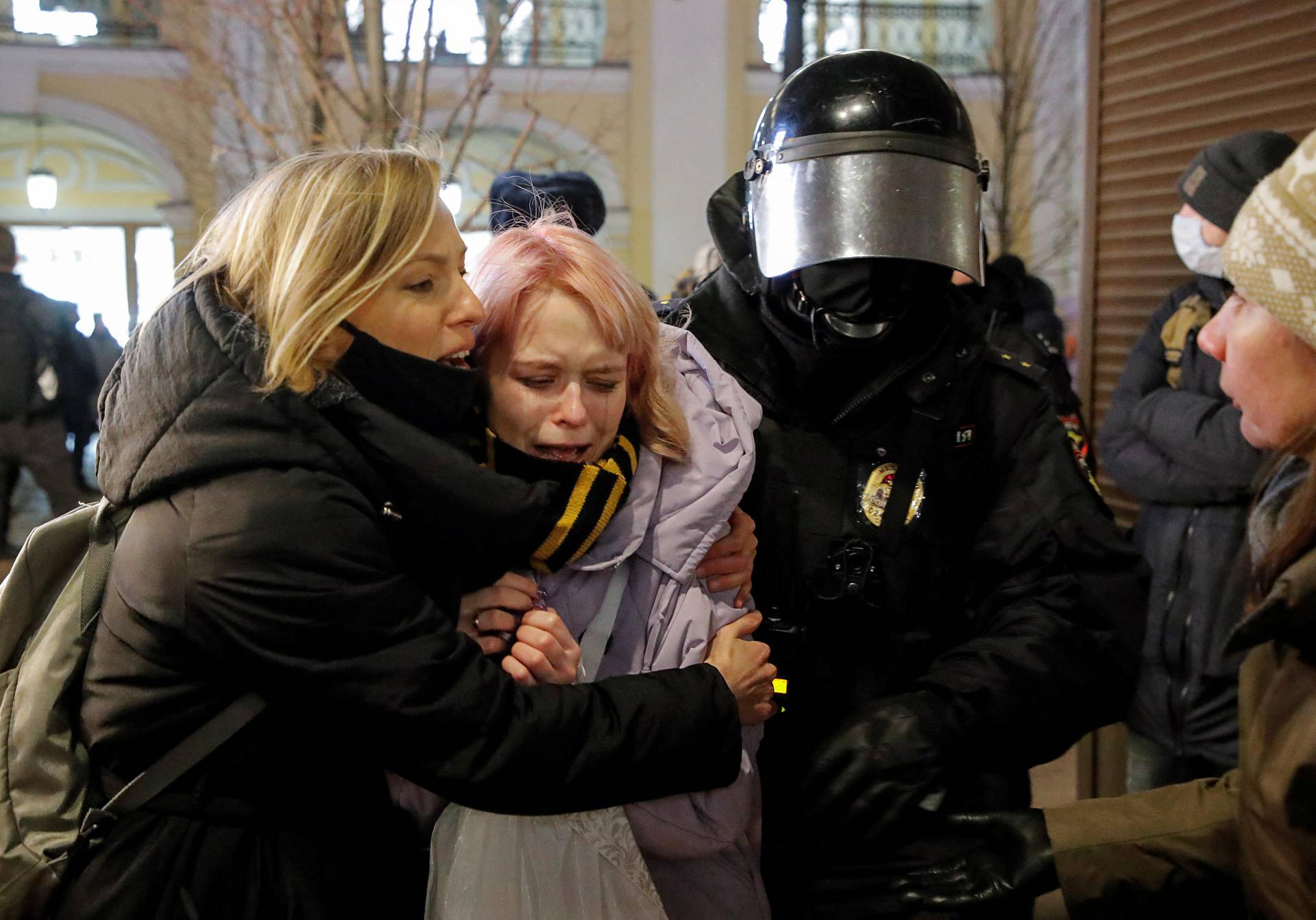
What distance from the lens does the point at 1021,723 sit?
1826 millimetres

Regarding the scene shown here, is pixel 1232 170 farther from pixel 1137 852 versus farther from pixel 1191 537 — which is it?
pixel 1137 852

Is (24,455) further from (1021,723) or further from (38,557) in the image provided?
(1021,723)

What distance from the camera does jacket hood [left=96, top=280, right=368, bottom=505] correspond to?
1367 mm

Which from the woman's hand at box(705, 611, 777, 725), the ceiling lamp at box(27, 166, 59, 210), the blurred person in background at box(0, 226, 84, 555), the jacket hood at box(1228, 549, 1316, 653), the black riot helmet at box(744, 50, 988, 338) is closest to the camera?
the jacket hood at box(1228, 549, 1316, 653)

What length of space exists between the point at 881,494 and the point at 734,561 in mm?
326

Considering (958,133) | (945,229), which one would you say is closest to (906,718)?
(945,229)

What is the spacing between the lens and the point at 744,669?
1676 mm

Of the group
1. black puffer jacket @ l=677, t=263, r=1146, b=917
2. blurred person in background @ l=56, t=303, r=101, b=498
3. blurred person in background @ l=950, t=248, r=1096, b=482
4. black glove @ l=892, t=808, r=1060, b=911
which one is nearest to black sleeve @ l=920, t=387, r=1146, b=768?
black puffer jacket @ l=677, t=263, r=1146, b=917

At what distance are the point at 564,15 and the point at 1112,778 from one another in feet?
36.2

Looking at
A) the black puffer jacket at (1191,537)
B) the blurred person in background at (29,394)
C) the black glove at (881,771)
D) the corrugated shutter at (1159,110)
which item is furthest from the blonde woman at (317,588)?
the blurred person in background at (29,394)

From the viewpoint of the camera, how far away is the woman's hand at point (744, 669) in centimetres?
167

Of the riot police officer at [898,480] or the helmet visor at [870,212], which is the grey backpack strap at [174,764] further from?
the helmet visor at [870,212]

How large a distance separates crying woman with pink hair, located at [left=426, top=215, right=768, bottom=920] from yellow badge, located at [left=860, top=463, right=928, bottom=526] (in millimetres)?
249

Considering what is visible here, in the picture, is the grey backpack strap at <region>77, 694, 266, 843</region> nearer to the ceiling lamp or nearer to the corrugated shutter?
the corrugated shutter
